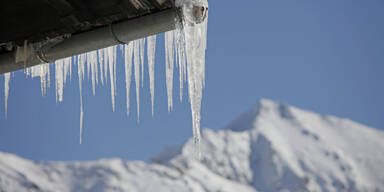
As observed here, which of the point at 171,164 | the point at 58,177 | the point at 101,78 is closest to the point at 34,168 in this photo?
the point at 58,177

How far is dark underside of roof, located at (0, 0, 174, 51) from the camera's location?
429 centimetres

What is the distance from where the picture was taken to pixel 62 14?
4.45 metres

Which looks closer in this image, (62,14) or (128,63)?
(62,14)

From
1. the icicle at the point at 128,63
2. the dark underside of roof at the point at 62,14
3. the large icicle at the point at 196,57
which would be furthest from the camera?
the icicle at the point at 128,63

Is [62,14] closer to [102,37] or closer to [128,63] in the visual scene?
[102,37]

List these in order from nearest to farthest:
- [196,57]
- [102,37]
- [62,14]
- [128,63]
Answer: [62,14], [102,37], [196,57], [128,63]

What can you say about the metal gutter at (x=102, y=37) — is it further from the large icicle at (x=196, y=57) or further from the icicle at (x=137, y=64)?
the icicle at (x=137, y=64)

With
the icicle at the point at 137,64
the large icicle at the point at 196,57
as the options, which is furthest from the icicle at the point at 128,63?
the large icicle at the point at 196,57

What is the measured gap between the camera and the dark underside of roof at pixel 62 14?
4.29 m

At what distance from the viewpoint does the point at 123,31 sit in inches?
177

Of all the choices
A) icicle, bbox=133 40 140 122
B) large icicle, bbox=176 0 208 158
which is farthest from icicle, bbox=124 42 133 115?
large icicle, bbox=176 0 208 158

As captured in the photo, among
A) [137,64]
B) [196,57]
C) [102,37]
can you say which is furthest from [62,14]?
[137,64]

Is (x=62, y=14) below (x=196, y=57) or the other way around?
the other way around

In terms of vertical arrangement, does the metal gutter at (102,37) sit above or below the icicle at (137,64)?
below
